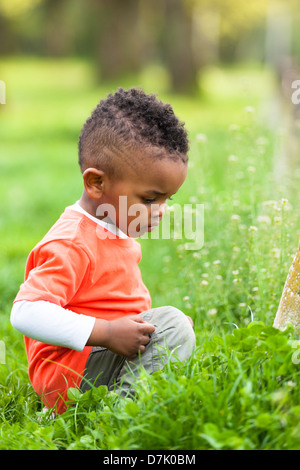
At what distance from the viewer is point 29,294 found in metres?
2.24

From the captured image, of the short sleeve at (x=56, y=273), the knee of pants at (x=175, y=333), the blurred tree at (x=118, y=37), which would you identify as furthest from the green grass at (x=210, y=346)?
the blurred tree at (x=118, y=37)

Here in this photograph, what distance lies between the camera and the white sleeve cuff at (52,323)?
7.36 ft

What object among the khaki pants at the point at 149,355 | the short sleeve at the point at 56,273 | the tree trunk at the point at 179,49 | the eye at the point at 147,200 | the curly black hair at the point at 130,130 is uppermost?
the tree trunk at the point at 179,49

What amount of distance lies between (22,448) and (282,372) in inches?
36.2

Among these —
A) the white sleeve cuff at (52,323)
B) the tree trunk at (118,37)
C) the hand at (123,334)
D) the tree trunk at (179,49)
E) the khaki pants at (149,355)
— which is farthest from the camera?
the tree trunk at (118,37)

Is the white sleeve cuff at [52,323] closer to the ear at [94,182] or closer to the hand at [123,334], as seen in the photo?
the hand at [123,334]

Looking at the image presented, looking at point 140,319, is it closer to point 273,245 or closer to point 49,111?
point 273,245

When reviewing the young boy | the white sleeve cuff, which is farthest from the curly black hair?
the white sleeve cuff

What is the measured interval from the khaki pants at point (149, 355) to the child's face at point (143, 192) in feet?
1.23

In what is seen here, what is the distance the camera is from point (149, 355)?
2482 millimetres

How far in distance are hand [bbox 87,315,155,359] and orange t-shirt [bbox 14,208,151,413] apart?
14 cm

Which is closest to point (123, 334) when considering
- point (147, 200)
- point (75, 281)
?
point (75, 281)

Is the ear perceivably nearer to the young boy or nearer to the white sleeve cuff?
the young boy

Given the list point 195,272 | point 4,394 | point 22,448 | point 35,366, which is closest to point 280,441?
point 22,448
